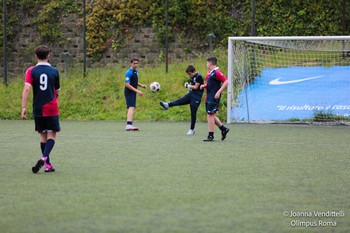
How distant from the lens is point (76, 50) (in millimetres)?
29062

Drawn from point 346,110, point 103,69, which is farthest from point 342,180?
point 103,69

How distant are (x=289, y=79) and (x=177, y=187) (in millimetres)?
14507

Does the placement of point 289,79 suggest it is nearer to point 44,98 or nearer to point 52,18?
point 52,18

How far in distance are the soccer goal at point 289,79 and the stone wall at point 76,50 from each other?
584cm

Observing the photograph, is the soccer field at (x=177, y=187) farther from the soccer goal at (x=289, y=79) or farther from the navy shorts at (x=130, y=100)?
the soccer goal at (x=289, y=79)

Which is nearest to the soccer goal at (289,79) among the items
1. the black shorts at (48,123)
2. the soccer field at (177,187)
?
the soccer field at (177,187)

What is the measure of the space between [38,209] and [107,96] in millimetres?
19364

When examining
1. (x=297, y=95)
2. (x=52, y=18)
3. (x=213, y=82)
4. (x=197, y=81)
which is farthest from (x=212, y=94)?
(x=52, y=18)

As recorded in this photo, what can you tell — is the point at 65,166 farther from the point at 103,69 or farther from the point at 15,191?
the point at 103,69

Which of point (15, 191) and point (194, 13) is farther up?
point (194, 13)

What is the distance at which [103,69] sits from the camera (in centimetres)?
2877

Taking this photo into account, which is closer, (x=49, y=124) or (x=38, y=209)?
(x=38, y=209)

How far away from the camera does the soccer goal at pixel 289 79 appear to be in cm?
2181

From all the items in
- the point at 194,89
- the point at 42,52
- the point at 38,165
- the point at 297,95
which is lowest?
the point at 297,95
